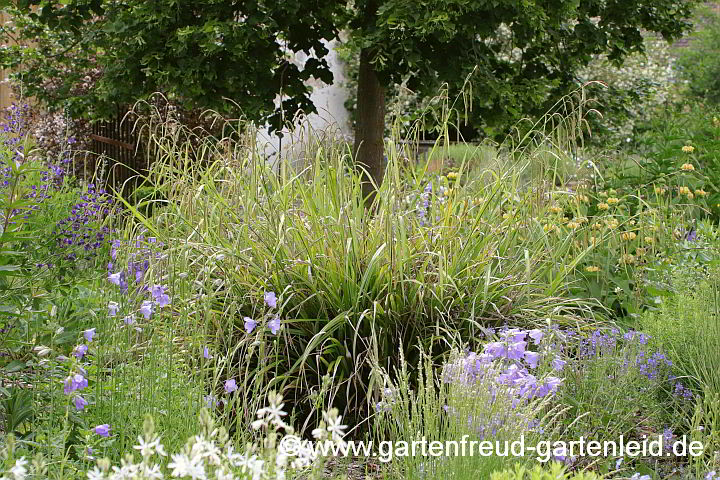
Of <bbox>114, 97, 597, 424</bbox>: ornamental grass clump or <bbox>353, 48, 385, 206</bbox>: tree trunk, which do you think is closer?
<bbox>114, 97, 597, 424</bbox>: ornamental grass clump

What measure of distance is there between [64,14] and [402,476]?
4.61 m

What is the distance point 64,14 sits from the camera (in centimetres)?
588

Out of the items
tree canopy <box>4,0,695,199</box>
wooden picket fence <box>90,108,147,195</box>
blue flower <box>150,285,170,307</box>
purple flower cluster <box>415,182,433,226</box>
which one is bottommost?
wooden picket fence <box>90,108,147,195</box>

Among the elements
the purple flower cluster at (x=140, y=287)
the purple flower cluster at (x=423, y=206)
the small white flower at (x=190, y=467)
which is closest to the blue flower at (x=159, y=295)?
the purple flower cluster at (x=140, y=287)

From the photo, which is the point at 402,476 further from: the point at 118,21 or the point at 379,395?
the point at 118,21

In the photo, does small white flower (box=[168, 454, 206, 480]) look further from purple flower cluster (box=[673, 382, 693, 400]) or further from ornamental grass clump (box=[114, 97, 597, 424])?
purple flower cluster (box=[673, 382, 693, 400])

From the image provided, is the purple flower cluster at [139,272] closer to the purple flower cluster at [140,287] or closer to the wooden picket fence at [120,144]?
the purple flower cluster at [140,287]

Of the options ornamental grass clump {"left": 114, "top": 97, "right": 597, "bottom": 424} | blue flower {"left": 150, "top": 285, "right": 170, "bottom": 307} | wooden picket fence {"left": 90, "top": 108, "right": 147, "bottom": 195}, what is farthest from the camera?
wooden picket fence {"left": 90, "top": 108, "right": 147, "bottom": 195}

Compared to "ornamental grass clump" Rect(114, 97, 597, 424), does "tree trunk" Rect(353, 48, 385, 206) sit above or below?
above

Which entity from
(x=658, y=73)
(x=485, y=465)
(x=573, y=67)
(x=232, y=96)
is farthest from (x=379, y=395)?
(x=658, y=73)

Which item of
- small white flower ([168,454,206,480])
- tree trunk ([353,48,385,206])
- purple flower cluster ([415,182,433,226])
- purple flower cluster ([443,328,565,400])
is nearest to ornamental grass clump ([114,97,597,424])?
purple flower cluster ([415,182,433,226])

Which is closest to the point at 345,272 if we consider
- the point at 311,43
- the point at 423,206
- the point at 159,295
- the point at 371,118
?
the point at 159,295

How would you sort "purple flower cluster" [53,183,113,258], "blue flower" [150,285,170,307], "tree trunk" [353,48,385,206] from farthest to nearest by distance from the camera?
"tree trunk" [353,48,385,206] → "purple flower cluster" [53,183,113,258] → "blue flower" [150,285,170,307]

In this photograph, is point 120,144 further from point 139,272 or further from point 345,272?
point 345,272
